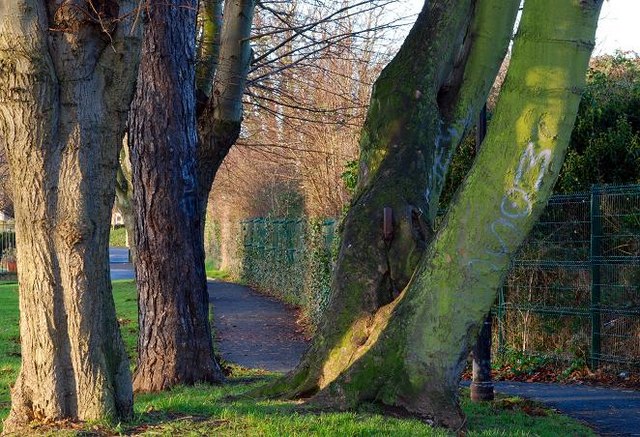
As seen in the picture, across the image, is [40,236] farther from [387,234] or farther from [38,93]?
[387,234]

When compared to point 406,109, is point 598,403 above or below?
below

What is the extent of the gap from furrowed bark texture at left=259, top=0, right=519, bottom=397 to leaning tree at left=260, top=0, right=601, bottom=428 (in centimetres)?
1

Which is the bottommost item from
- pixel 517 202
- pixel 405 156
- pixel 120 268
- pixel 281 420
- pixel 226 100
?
pixel 120 268

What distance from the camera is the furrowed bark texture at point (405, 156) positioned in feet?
24.0

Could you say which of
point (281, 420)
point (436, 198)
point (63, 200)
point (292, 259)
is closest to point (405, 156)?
point (436, 198)

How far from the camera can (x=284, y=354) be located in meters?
15.3

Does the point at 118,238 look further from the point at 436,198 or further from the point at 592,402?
the point at 436,198

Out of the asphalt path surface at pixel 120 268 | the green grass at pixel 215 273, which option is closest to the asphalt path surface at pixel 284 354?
the green grass at pixel 215 273

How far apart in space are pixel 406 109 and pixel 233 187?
26.5 meters

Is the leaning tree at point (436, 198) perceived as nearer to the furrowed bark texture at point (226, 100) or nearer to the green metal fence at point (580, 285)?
the furrowed bark texture at point (226, 100)

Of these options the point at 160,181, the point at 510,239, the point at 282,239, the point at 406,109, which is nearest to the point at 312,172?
the point at 282,239

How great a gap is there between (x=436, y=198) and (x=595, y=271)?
4918 mm

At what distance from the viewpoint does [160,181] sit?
9625 millimetres

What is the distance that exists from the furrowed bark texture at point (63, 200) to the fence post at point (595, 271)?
7.66 meters
